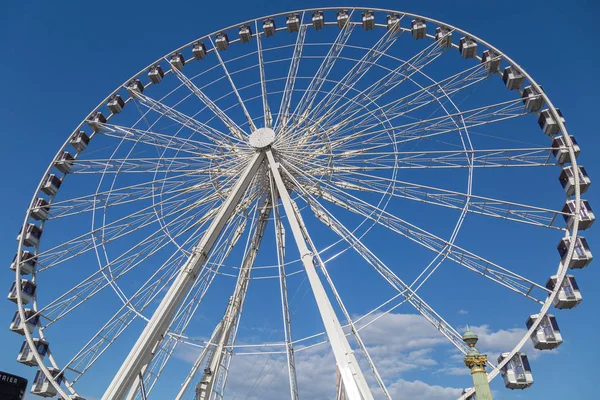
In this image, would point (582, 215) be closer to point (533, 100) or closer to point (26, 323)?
point (533, 100)

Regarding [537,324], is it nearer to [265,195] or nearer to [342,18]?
[265,195]

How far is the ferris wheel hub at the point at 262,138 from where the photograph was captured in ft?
57.3

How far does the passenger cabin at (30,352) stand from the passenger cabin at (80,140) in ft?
26.8

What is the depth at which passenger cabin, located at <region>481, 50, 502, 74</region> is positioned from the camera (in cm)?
1848

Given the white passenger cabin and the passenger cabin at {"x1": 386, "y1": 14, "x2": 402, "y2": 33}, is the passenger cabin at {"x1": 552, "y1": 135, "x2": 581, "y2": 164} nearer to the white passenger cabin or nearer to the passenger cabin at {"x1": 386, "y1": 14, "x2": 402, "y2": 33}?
the passenger cabin at {"x1": 386, "y1": 14, "x2": 402, "y2": 33}

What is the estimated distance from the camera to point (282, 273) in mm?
16969

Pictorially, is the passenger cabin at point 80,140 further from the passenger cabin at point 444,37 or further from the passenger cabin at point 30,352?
the passenger cabin at point 444,37

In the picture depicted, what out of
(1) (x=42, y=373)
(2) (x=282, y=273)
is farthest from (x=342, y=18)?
(1) (x=42, y=373)

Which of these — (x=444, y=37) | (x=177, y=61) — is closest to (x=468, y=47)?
(x=444, y=37)

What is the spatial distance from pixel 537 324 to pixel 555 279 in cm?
147

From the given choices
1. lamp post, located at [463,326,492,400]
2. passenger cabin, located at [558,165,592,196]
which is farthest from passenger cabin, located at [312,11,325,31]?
lamp post, located at [463,326,492,400]

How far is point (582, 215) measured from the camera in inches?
580

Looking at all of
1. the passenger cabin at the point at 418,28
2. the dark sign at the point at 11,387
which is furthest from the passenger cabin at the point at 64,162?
the passenger cabin at the point at 418,28

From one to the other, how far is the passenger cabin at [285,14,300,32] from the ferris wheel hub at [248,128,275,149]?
6.53 m
